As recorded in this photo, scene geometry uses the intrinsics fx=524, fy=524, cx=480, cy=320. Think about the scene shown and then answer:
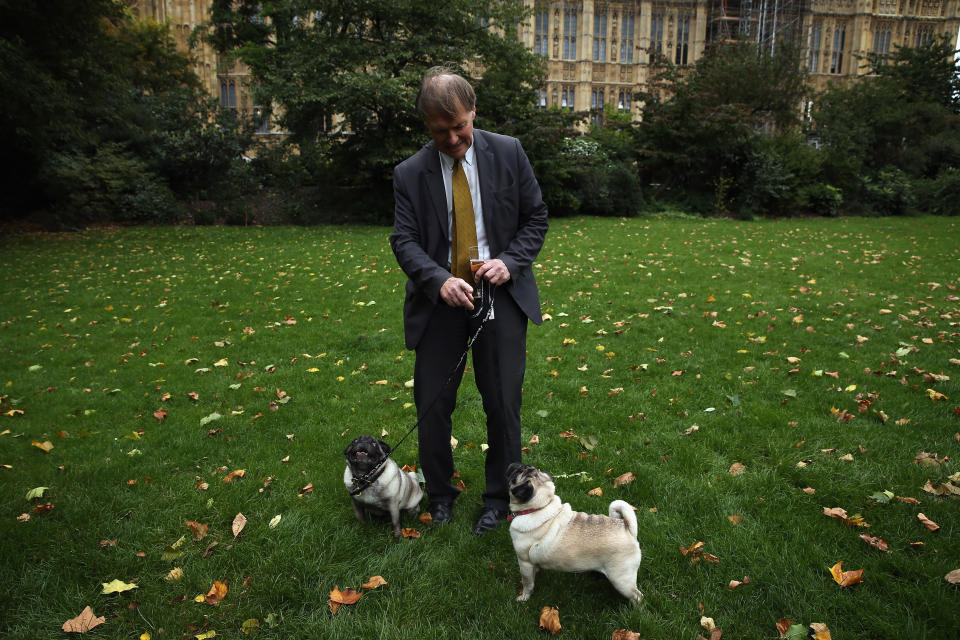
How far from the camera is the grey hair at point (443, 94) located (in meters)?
2.47

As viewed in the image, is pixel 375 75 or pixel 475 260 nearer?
pixel 475 260

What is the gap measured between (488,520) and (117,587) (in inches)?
80.2

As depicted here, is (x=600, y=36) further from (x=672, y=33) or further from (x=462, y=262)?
(x=462, y=262)

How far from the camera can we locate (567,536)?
2.52 m

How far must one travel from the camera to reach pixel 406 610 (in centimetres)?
269

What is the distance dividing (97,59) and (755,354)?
Answer: 19.5 metres

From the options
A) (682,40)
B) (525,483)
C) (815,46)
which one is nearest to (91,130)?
(525,483)

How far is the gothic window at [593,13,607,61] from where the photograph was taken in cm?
4352

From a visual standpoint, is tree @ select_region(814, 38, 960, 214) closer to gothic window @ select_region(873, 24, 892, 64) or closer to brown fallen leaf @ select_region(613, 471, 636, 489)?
gothic window @ select_region(873, 24, 892, 64)

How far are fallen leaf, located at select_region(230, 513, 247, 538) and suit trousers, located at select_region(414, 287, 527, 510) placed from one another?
122 cm

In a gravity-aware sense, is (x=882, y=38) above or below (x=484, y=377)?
above

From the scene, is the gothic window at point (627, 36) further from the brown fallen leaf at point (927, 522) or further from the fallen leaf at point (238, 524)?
the fallen leaf at point (238, 524)

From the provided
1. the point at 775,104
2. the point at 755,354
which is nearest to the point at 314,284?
the point at 755,354

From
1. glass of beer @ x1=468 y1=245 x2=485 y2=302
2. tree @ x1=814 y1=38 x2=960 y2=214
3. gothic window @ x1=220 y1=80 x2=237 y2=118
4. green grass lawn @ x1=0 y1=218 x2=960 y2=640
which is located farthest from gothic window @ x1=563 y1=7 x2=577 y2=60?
glass of beer @ x1=468 y1=245 x2=485 y2=302
